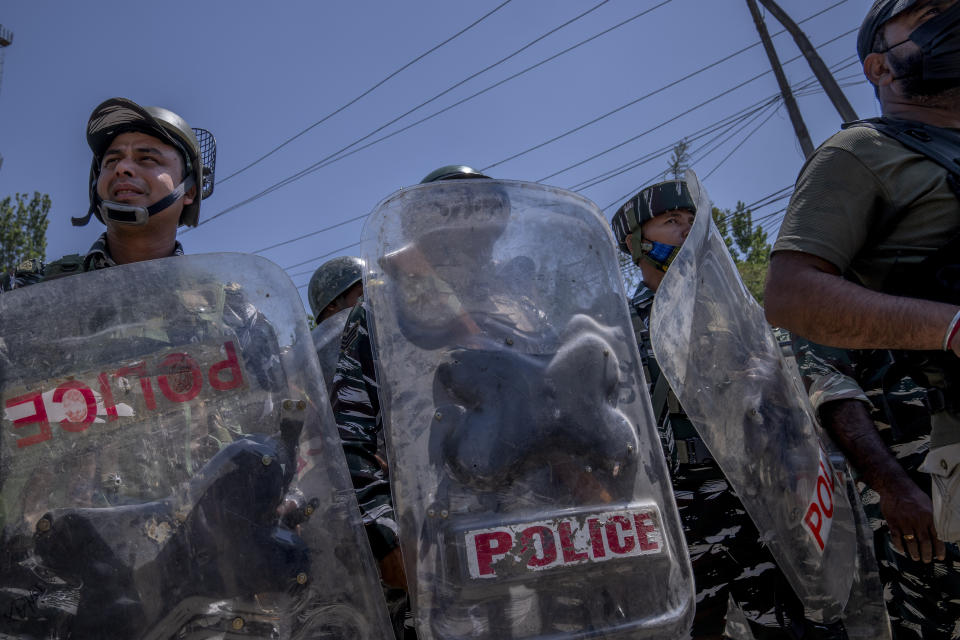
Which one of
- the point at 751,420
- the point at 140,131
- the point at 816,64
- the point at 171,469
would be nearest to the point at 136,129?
the point at 140,131

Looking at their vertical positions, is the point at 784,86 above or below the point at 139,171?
above

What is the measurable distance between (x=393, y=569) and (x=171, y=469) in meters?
0.56

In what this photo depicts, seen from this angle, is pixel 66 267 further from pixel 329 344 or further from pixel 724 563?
pixel 724 563

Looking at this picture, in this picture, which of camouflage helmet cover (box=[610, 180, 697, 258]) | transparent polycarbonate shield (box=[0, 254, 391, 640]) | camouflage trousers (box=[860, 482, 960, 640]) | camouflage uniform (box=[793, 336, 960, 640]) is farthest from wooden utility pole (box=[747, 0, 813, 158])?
transparent polycarbonate shield (box=[0, 254, 391, 640])

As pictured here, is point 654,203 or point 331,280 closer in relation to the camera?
point 654,203

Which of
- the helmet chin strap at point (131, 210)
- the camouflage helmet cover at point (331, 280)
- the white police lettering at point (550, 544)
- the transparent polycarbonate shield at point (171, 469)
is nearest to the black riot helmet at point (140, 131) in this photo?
the helmet chin strap at point (131, 210)

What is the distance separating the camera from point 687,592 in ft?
4.71

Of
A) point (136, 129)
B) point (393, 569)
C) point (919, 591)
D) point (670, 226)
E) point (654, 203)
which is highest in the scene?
point (136, 129)

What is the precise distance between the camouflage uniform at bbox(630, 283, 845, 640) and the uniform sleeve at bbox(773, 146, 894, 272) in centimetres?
92

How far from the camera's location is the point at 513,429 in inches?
53.8

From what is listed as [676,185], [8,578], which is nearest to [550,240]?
[8,578]

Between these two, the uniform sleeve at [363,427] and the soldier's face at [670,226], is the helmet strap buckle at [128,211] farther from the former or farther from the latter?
the soldier's face at [670,226]

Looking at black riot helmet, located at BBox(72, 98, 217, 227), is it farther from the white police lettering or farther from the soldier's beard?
the soldier's beard

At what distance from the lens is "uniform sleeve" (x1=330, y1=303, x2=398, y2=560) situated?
1.62 metres
